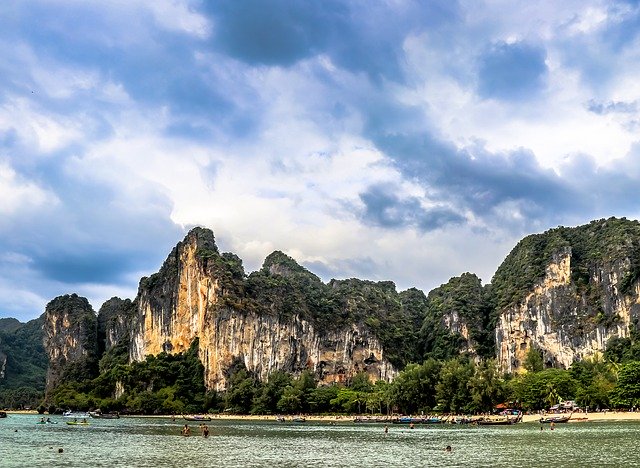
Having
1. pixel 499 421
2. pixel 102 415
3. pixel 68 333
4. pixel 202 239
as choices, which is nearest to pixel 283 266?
pixel 202 239

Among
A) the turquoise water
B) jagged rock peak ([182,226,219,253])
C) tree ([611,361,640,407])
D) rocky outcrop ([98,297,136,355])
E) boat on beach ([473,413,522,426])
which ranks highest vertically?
jagged rock peak ([182,226,219,253])

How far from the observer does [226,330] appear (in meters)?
131

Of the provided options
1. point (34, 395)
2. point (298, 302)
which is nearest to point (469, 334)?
point (298, 302)

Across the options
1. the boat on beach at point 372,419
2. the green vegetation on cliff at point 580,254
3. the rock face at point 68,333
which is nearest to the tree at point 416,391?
the boat on beach at point 372,419

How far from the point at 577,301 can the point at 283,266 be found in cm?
7422

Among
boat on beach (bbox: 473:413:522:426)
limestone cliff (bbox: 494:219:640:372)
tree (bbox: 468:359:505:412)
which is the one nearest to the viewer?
boat on beach (bbox: 473:413:522:426)

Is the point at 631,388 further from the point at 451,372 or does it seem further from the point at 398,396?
the point at 398,396

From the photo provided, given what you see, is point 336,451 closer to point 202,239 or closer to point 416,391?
point 416,391

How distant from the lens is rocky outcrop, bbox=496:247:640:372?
398 ft

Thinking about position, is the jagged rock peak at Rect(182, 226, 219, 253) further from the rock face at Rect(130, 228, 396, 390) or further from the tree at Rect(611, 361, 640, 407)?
the tree at Rect(611, 361, 640, 407)

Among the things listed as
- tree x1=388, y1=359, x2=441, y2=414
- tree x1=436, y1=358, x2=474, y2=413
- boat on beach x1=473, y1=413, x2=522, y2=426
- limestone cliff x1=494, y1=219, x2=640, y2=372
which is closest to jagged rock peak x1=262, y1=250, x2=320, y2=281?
limestone cliff x1=494, y1=219, x2=640, y2=372

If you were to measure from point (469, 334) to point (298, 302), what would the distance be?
35.4m

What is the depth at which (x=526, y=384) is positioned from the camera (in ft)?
303

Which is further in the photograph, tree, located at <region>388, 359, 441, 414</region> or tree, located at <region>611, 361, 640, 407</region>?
tree, located at <region>388, 359, 441, 414</region>
